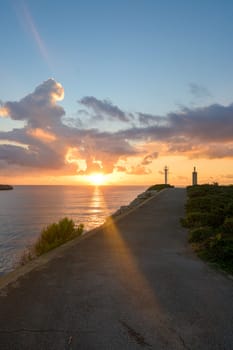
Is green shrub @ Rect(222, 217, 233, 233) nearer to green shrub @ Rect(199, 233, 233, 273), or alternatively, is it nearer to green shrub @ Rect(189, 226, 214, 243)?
green shrub @ Rect(189, 226, 214, 243)

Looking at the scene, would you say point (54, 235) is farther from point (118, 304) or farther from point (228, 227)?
point (118, 304)

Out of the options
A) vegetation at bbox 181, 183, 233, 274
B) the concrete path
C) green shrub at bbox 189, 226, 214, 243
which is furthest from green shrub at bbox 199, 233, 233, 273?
green shrub at bbox 189, 226, 214, 243

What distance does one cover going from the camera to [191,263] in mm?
5926

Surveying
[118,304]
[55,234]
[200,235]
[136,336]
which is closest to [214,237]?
[200,235]

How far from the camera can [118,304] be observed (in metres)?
3.91

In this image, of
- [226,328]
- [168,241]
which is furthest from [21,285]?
[168,241]

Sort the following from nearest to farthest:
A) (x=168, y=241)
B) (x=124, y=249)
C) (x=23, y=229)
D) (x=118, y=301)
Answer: (x=118, y=301) → (x=124, y=249) → (x=168, y=241) → (x=23, y=229)

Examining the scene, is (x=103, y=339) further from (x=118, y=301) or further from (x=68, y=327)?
(x=118, y=301)

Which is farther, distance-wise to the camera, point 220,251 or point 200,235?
point 200,235

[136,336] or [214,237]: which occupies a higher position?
[214,237]

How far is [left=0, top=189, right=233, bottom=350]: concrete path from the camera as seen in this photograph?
3078 millimetres

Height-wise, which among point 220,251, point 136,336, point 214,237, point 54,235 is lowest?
point 54,235

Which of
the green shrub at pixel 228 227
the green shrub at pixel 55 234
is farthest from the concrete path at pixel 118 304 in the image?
the green shrub at pixel 55 234

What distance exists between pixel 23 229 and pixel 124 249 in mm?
19502
